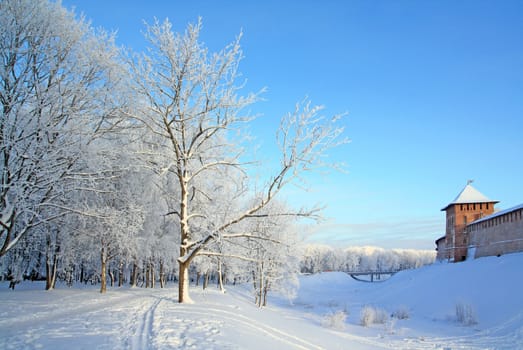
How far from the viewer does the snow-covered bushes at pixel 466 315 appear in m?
23.5

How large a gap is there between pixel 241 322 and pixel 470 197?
5124 cm

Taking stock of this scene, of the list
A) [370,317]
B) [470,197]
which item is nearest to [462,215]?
[470,197]

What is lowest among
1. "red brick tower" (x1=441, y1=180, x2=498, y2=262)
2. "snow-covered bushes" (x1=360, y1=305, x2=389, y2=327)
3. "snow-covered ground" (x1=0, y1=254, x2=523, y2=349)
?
"snow-covered bushes" (x1=360, y1=305, x2=389, y2=327)

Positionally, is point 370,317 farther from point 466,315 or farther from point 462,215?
point 462,215

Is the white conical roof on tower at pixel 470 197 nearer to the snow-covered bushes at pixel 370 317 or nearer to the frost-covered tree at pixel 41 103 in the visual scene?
the snow-covered bushes at pixel 370 317

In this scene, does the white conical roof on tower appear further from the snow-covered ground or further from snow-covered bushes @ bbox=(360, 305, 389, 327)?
snow-covered bushes @ bbox=(360, 305, 389, 327)

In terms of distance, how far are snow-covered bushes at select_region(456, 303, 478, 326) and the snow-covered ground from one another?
175 millimetres

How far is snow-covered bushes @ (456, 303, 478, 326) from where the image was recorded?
925 inches

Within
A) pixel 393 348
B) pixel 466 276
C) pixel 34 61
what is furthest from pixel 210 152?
pixel 466 276

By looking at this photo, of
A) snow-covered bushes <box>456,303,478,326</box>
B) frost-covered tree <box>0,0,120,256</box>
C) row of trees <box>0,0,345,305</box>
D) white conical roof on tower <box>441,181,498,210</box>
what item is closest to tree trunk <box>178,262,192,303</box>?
row of trees <box>0,0,345,305</box>

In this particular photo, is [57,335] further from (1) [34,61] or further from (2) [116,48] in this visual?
(2) [116,48]

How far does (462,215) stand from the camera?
2018 inches

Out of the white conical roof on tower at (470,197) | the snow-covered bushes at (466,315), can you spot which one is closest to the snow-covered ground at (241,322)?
the snow-covered bushes at (466,315)

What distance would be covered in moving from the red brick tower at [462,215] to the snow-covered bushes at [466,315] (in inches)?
1063
